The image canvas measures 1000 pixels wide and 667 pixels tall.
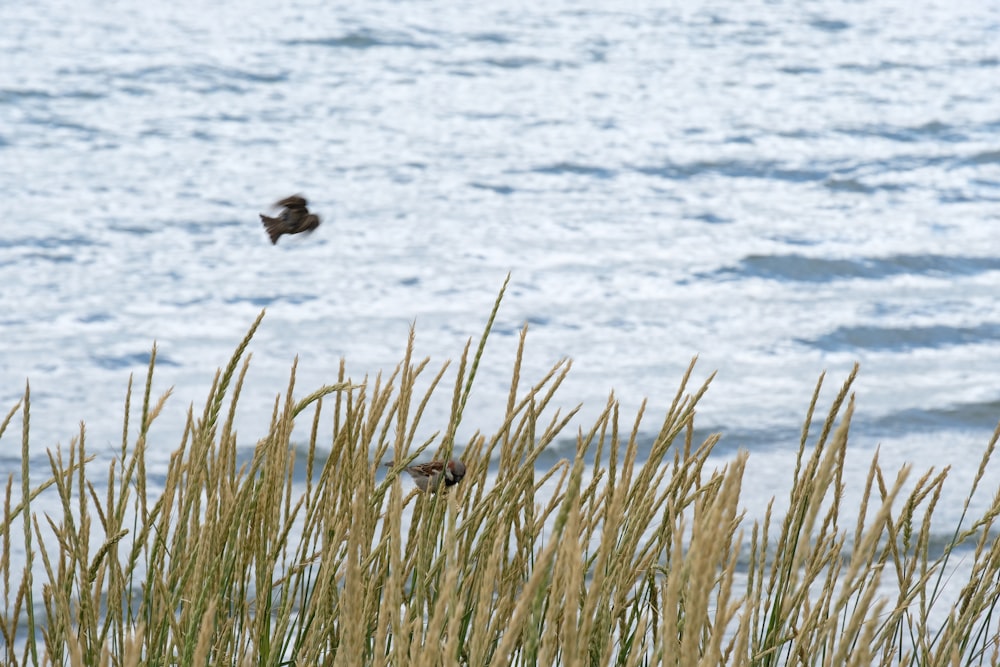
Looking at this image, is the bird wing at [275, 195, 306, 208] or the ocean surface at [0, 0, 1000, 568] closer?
the bird wing at [275, 195, 306, 208]

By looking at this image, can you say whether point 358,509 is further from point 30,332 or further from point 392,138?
point 392,138

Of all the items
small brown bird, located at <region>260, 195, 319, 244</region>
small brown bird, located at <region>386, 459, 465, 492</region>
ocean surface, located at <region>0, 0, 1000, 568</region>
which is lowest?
ocean surface, located at <region>0, 0, 1000, 568</region>

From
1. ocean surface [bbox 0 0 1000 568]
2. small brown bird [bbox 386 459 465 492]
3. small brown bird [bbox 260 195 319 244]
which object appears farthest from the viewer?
ocean surface [bbox 0 0 1000 568]

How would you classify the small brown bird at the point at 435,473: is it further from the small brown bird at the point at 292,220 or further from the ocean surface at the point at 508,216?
the ocean surface at the point at 508,216

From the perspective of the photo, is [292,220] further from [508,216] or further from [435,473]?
[508,216]

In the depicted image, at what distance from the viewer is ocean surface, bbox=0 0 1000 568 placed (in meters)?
5.54

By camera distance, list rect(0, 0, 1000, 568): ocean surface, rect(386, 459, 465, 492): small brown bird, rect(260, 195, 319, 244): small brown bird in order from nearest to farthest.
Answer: rect(386, 459, 465, 492): small brown bird, rect(260, 195, 319, 244): small brown bird, rect(0, 0, 1000, 568): ocean surface

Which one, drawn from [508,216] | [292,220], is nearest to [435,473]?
[292,220]

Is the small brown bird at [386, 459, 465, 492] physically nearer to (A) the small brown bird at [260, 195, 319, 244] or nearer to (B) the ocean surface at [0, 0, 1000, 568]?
(A) the small brown bird at [260, 195, 319, 244]

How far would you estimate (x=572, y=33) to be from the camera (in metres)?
13.9

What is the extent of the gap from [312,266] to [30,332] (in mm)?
Answer: 1676

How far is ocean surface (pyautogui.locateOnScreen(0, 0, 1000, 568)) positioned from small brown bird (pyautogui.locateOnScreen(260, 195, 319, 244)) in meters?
0.90

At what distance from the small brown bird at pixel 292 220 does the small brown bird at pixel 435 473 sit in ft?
1.28

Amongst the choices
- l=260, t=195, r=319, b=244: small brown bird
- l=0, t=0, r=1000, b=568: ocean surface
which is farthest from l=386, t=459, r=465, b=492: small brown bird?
l=0, t=0, r=1000, b=568: ocean surface
